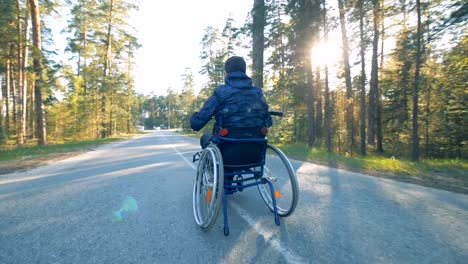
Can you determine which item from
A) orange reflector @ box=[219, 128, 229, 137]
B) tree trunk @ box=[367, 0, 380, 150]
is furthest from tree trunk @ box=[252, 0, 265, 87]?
orange reflector @ box=[219, 128, 229, 137]

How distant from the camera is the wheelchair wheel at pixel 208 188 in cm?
261

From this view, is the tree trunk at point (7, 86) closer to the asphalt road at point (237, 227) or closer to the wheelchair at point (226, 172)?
the asphalt road at point (237, 227)

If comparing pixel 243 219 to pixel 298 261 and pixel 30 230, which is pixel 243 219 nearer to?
pixel 298 261

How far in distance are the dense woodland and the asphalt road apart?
19.3 ft

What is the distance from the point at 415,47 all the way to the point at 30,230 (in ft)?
45.2

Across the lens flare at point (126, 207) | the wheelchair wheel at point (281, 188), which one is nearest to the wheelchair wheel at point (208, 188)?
the wheelchair wheel at point (281, 188)

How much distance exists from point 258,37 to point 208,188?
1321cm

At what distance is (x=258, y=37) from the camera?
14500mm

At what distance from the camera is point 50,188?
16.0 feet

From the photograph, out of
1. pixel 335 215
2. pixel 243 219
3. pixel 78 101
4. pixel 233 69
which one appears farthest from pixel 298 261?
pixel 78 101

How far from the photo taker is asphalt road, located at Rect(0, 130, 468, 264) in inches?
86.9

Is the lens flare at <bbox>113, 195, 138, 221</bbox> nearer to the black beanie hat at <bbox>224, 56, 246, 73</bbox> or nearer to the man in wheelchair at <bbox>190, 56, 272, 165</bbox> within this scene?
the man in wheelchair at <bbox>190, 56, 272, 165</bbox>

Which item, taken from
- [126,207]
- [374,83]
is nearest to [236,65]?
[126,207]

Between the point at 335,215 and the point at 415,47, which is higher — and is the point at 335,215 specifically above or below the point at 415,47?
below
